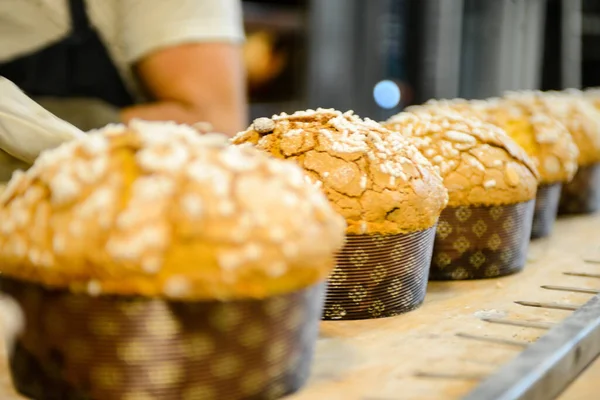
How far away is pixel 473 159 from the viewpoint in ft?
6.03

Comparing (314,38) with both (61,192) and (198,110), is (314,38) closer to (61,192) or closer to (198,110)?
(198,110)

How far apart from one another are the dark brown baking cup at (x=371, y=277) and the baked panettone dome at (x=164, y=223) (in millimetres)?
394

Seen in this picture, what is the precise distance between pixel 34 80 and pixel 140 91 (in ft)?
0.96

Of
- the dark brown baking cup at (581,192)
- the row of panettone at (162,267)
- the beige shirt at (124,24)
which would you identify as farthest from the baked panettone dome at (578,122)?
the row of panettone at (162,267)

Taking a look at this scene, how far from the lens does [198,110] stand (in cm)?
228

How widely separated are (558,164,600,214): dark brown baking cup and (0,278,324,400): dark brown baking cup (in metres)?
1.82

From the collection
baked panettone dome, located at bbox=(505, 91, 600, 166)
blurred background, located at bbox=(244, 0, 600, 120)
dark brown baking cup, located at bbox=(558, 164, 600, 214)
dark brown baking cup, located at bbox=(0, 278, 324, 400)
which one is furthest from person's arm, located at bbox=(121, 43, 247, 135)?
blurred background, located at bbox=(244, 0, 600, 120)

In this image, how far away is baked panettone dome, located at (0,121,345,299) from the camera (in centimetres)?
94

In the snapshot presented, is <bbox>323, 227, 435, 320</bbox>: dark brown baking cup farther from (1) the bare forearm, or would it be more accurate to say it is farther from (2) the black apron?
(2) the black apron

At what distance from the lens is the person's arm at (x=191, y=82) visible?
221 centimetres

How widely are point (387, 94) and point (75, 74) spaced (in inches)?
146

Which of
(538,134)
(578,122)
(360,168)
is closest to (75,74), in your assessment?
(360,168)

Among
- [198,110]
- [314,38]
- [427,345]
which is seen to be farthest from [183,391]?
[314,38]

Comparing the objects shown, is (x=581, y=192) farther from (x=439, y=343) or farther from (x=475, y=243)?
(x=439, y=343)
